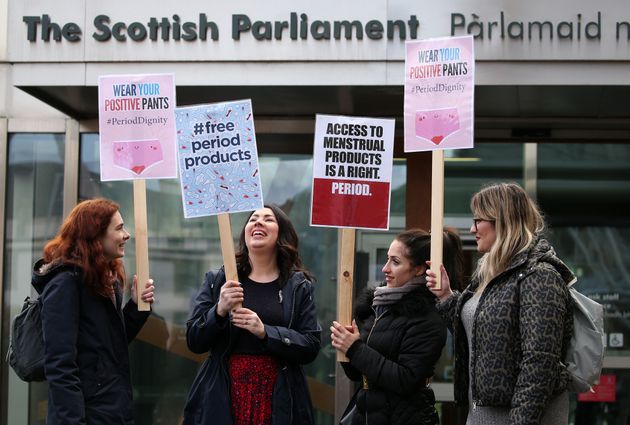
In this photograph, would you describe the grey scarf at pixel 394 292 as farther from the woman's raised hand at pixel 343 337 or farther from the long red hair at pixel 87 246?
the long red hair at pixel 87 246

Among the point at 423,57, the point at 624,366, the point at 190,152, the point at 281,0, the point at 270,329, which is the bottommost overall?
the point at 624,366

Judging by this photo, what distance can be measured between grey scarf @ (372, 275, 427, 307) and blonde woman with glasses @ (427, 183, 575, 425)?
1.43ft

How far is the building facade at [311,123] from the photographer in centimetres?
664

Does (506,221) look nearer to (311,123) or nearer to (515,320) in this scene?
(515,320)

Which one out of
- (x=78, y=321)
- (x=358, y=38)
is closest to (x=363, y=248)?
(x=358, y=38)

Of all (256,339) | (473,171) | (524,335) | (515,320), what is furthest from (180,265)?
(524,335)

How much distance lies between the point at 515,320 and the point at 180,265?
14.5ft

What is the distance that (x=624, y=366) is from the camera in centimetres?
802

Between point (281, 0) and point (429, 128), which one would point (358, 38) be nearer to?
point (281, 0)

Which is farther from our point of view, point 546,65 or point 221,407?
point 546,65

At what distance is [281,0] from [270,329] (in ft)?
9.40

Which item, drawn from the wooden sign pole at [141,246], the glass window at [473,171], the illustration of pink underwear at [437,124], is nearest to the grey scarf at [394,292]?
the illustration of pink underwear at [437,124]

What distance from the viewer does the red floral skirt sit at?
4.83 metres

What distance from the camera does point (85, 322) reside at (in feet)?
15.2
